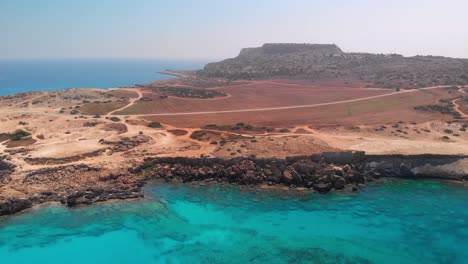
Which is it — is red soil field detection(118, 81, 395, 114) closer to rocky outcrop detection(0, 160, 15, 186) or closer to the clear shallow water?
rocky outcrop detection(0, 160, 15, 186)

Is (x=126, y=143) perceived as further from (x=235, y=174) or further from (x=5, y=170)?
(x=235, y=174)

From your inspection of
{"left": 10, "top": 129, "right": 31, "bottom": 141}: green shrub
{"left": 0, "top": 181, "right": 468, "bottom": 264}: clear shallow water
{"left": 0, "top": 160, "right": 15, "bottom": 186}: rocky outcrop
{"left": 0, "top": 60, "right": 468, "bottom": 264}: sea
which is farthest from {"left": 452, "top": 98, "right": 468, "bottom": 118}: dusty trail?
{"left": 10, "top": 129, "right": 31, "bottom": 141}: green shrub

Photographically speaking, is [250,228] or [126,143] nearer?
[250,228]

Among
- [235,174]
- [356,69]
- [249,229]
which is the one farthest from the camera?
[356,69]

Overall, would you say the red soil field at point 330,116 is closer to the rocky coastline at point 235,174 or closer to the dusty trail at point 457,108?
the dusty trail at point 457,108

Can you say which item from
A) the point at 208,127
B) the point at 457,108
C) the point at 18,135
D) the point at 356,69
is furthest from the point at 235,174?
the point at 356,69

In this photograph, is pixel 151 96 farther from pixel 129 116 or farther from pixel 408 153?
pixel 408 153

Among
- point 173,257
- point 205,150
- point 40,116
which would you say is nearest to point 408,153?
point 205,150
